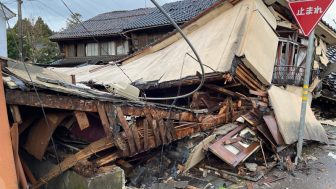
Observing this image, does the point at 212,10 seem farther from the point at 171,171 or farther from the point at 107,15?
the point at 107,15

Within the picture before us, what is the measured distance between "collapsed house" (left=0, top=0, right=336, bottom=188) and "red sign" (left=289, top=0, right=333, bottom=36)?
147 cm

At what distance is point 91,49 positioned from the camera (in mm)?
20797

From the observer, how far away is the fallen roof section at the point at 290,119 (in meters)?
6.36

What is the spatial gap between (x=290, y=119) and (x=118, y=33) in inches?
551

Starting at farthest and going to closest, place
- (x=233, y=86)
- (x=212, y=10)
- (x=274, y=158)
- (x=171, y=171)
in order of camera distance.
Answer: (x=212, y=10)
(x=233, y=86)
(x=274, y=158)
(x=171, y=171)

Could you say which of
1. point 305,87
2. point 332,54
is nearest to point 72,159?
point 305,87

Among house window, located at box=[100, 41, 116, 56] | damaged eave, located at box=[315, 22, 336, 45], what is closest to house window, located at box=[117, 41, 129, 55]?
house window, located at box=[100, 41, 116, 56]

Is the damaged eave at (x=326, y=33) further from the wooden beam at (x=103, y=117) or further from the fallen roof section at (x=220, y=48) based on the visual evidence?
the wooden beam at (x=103, y=117)

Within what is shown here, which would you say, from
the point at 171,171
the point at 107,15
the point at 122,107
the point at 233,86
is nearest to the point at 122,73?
the point at 233,86

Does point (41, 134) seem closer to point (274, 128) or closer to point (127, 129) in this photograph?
point (127, 129)

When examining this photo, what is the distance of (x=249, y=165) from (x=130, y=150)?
2508mm

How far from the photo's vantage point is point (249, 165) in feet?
18.9

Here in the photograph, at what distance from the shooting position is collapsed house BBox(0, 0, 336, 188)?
4180mm

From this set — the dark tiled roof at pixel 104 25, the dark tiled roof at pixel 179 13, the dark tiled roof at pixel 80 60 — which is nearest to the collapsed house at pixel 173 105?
the dark tiled roof at pixel 179 13
